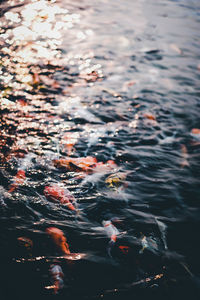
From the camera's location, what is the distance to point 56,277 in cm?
141

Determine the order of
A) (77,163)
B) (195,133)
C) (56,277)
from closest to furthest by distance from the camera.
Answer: (56,277) < (77,163) < (195,133)

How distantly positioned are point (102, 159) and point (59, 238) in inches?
36.8

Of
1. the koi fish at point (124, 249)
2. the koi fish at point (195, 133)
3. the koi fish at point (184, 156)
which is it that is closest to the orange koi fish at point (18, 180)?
the koi fish at point (124, 249)

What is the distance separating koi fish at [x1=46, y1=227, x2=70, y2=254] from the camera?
5.16 ft

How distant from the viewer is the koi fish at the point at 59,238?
5.16ft

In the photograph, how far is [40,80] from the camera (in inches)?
134

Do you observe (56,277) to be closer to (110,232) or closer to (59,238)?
(59,238)

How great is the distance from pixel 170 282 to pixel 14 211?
3.99ft

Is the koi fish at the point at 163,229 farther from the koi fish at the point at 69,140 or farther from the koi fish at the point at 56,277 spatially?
the koi fish at the point at 69,140

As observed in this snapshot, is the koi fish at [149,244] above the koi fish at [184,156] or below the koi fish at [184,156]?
below

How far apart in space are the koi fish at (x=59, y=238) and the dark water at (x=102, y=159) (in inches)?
1.3

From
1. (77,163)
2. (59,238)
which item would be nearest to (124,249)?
(59,238)

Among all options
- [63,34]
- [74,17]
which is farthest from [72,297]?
[74,17]

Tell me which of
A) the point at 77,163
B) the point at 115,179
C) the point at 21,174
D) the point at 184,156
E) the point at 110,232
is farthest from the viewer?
the point at 184,156
